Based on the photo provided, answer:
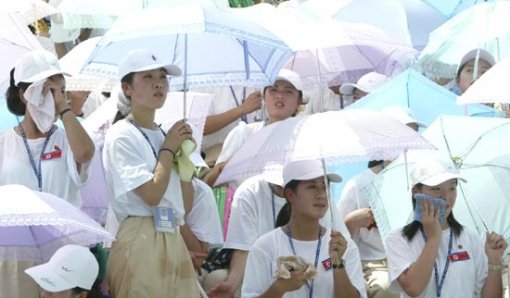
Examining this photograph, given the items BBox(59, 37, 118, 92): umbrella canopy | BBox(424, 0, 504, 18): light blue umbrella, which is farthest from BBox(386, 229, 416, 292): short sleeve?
BBox(424, 0, 504, 18): light blue umbrella

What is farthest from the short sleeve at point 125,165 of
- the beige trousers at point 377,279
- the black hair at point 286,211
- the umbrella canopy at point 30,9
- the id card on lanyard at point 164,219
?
the umbrella canopy at point 30,9

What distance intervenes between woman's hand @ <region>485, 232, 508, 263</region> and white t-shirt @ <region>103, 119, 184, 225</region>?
5.55ft

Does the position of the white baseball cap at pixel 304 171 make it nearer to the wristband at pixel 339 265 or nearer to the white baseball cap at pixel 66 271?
the wristband at pixel 339 265

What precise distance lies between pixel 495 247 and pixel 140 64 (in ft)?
7.03

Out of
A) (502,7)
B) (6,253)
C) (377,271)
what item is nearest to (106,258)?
(6,253)

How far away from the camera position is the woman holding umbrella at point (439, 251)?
787 centimetres

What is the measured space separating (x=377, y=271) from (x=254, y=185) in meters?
0.98

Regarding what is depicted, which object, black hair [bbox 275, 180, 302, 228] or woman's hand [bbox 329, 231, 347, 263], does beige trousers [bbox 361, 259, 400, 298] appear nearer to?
black hair [bbox 275, 180, 302, 228]

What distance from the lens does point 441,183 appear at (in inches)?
314

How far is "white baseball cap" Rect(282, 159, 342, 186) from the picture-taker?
26.3 ft

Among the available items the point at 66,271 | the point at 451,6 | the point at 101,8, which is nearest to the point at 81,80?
the point at 101,8

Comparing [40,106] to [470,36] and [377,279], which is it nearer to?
[377,279]

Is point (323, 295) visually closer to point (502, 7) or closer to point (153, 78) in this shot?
point (153, 78)

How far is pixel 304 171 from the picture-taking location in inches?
316
